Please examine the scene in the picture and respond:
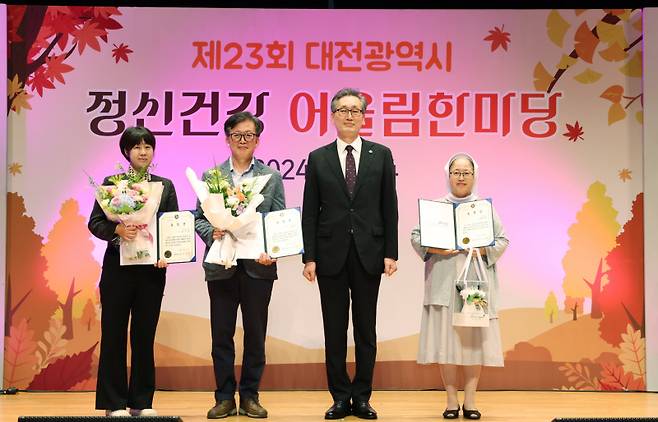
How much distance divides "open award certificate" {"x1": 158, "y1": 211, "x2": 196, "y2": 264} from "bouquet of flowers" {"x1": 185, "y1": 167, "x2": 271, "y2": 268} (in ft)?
0.39

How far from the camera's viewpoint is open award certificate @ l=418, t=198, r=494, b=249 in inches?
187

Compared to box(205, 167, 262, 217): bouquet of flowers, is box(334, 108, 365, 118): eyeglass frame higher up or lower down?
higher up

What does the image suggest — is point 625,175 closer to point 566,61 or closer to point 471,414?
point 566,61

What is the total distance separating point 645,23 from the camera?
602 centimetres

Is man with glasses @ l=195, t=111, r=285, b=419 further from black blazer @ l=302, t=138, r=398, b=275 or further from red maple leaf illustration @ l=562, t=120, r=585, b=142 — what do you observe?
red maple leaf illustration @ l=562, t=120, r=585, b=142

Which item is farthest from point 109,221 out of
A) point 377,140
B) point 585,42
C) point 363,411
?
point 585,42

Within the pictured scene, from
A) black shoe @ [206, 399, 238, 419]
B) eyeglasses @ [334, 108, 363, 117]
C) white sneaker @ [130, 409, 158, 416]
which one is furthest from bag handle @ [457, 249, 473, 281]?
white sneaker @ [130, 409, 158, 416]

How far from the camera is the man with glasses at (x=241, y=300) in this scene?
4781mm

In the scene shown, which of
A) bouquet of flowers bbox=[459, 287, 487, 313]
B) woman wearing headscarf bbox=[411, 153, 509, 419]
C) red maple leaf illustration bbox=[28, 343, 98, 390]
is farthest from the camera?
red maple leaf illustration bbox=[28, 343, 98, 390]

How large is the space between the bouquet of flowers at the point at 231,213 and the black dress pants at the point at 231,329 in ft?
0.55

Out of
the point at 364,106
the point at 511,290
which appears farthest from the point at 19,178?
the point at 511,290

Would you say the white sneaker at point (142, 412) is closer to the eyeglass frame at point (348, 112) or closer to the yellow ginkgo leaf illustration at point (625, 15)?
the eyeglass frame at point (348, 112)

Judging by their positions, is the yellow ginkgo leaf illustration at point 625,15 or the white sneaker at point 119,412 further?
the yellow ginkgo leaf illustration at point 625,15

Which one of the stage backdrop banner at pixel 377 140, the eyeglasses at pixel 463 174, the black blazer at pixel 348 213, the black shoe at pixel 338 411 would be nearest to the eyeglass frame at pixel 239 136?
the black blazer at pixel 348 213
